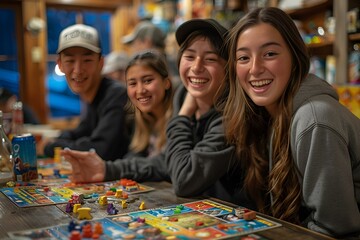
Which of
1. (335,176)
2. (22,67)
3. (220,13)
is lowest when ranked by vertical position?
(335,176)

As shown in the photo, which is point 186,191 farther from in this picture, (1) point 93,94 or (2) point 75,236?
(1) point 93,94

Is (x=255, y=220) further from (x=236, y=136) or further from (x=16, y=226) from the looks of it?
(x=16, y=226)

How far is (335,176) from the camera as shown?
1.06 metres

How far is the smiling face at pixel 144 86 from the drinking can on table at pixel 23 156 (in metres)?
0.40

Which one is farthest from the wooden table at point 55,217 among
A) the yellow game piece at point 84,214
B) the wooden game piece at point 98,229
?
the wooden game piece at point 98,229

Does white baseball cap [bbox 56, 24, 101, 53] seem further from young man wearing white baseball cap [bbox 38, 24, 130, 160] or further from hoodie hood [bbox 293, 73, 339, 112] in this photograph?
hoodie hood [bbox 293, 73, 339, 112]

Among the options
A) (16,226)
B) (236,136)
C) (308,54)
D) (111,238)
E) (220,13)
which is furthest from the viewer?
(220,13)

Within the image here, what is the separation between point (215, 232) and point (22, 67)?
14.1 ft

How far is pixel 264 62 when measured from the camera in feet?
4.03

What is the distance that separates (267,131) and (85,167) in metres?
0.66

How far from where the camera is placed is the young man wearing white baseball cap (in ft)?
5.05

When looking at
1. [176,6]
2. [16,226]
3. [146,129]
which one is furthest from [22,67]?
[16,226]

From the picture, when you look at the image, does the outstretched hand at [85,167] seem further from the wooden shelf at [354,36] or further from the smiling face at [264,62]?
the wooden shelf at [354,36]

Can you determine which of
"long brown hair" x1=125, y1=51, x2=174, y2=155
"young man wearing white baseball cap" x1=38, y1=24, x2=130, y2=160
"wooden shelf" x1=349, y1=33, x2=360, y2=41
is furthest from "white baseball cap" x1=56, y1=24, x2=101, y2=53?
"wooden shelf" x1=349, y1=33, x2=360, y2=41
